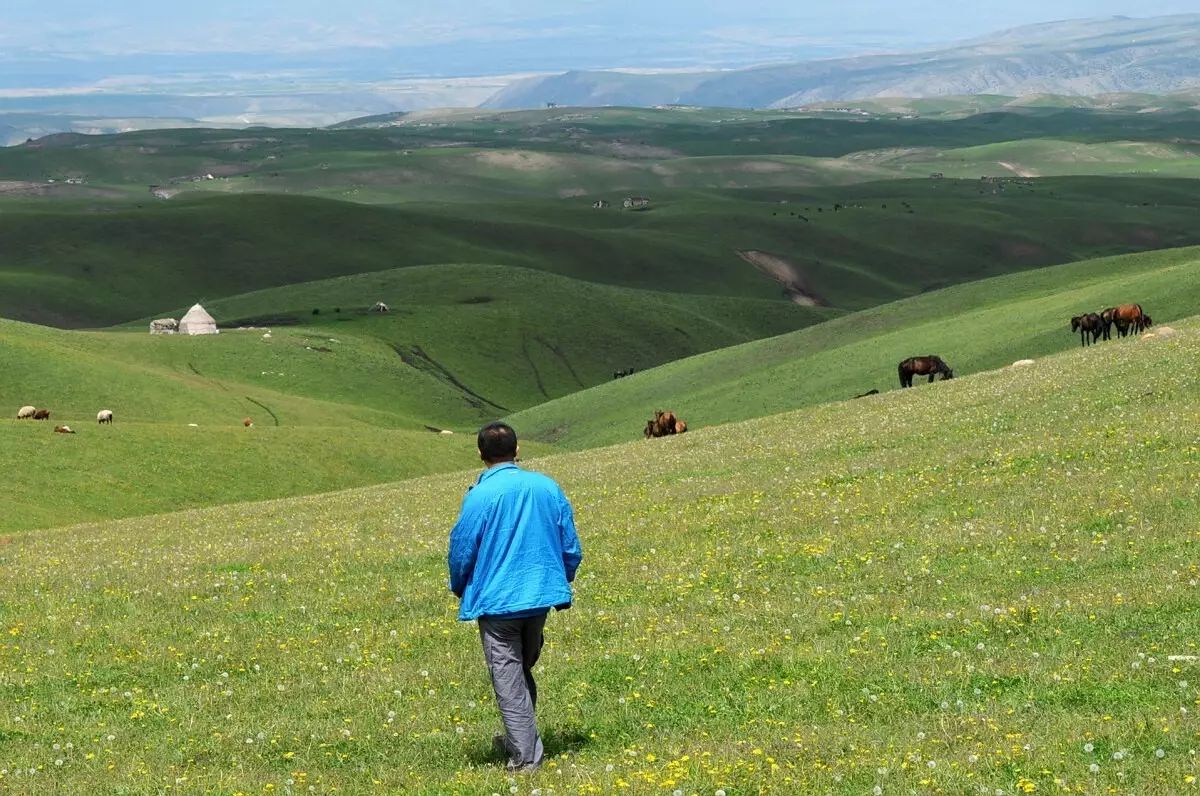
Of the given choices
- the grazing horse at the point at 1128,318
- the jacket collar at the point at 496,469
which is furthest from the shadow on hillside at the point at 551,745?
the grazing horse at the point at 1128,318

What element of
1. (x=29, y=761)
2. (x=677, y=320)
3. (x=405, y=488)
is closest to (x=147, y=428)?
(x=405, y=488)

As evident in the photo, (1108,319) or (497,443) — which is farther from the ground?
(497,443)

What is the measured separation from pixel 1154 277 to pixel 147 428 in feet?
195

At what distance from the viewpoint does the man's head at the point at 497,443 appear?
46.1 feet

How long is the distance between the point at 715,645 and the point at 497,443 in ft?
17.3

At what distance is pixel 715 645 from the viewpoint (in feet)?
58.2

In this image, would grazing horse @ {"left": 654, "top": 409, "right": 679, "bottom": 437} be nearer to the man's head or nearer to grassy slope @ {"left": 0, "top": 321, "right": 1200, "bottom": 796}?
grassy slope @ {"left": 0, "top": 321, "right": 1200, "bottom": 796}

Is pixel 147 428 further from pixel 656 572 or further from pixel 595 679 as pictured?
pixel 595 679

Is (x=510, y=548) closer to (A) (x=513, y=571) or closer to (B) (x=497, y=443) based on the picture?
(A) (x=513, y=571)

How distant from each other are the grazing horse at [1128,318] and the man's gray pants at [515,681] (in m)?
56.8

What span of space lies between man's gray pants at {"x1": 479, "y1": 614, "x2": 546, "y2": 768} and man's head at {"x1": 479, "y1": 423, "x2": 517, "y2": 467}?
5.49ft

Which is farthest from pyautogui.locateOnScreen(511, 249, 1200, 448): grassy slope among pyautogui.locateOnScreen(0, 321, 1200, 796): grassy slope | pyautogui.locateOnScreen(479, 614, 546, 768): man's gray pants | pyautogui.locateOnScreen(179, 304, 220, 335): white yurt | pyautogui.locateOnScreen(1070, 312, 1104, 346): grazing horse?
pyautogui.locateOnScreen(479, 614, 546, 768): man's gray pants

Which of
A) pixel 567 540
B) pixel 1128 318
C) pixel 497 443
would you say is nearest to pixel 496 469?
pixel 497 443

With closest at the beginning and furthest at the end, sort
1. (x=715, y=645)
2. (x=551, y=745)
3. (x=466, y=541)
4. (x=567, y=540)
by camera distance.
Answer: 1. (x=466, y=541)
2. (x=567, y=540)
3. (x=551, y=745)
4. (x=715, y=645)
